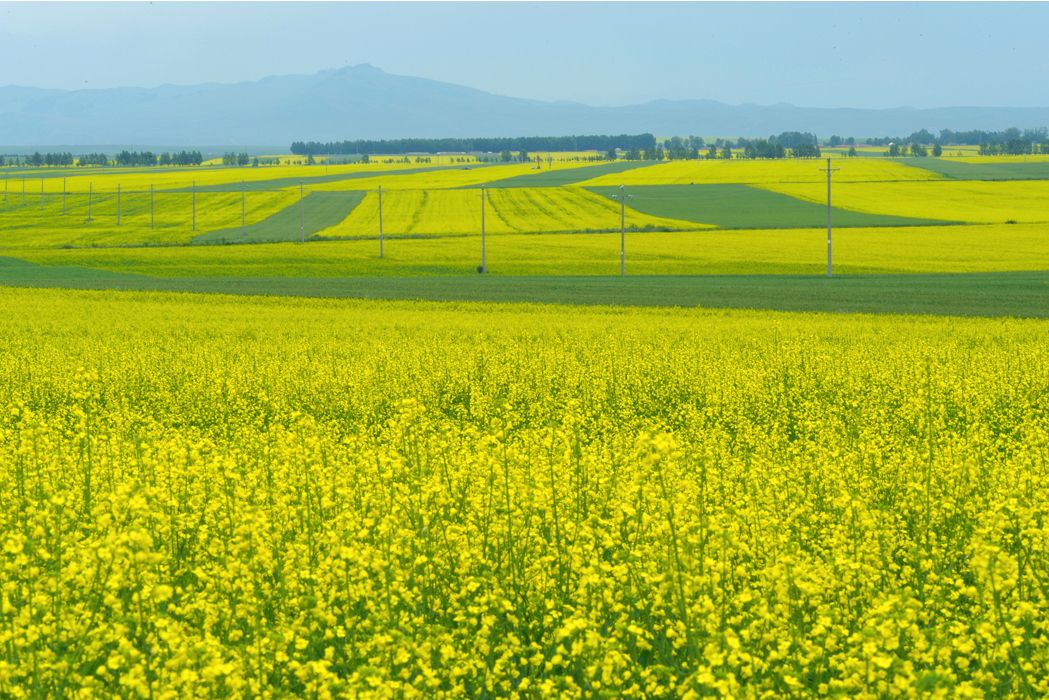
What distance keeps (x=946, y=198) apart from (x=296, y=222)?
198 feet

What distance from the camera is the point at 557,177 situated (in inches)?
5979

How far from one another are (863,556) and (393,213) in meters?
96.0

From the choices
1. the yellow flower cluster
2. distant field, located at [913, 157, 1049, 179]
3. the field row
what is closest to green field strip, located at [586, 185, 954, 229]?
the field row

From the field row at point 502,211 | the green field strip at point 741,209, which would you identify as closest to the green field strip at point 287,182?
the field row at point 502,211

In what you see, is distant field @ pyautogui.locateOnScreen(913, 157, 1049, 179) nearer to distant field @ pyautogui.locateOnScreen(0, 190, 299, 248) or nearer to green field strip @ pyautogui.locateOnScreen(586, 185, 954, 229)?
green field strip @ pyautogui.locateOnScreen(586, 185, 954, 229)

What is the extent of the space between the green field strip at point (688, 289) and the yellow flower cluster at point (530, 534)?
22457 mm

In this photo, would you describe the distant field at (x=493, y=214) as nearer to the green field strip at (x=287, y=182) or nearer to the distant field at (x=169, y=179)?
the green field strip at (x=287, y=182)

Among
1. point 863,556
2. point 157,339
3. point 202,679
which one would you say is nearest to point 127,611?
point 202,679

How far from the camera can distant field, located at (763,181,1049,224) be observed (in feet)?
308

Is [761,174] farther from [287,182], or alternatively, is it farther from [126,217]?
[126,217]

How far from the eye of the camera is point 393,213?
102m

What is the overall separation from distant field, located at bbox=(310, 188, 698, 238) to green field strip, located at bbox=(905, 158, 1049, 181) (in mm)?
47148

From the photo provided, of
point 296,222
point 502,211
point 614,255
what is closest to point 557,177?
point 502,211

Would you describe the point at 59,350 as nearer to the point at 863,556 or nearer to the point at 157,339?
the point at 157,339
